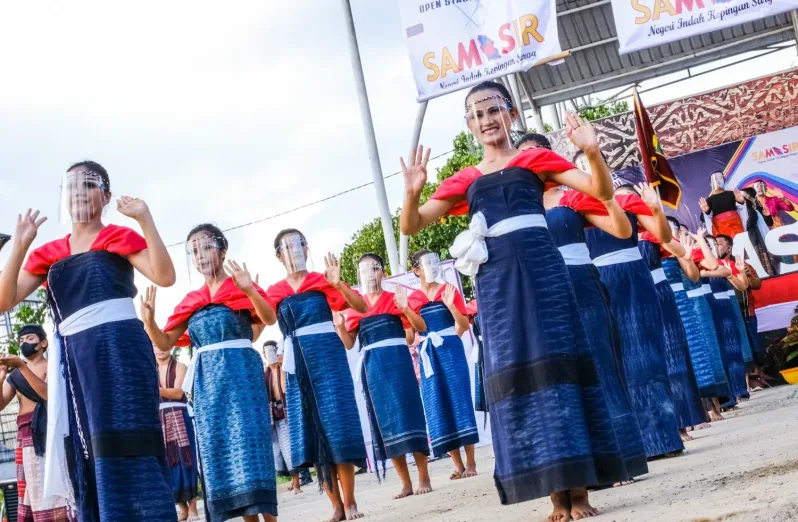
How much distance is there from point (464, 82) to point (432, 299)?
268 cm

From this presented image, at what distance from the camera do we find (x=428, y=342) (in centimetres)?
1056

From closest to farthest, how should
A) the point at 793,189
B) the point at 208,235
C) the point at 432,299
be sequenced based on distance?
the point at 208,235, the point at 432,299, the point at 793,189

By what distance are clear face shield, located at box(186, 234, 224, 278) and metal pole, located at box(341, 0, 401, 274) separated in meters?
8.33

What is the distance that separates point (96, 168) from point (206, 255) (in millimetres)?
1844

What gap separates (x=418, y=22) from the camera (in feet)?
39.4

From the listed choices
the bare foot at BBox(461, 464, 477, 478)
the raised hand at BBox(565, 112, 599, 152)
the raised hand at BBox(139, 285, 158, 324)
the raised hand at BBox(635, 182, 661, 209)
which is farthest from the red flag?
the raised hand at BBox(565, 112, 599, 152)

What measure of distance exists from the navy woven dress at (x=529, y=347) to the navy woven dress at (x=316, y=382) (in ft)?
9.72

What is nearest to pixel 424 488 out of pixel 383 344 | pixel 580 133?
pixel 383 344

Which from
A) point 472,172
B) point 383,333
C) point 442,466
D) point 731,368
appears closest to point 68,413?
point 472,172

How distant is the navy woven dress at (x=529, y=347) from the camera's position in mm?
4645

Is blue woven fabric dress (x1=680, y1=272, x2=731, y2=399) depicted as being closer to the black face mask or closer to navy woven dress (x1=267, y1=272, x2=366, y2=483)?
navy woven dress (x1=267, y1=272, x2=366, y2=483)

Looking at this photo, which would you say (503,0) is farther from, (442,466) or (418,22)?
(442,466)

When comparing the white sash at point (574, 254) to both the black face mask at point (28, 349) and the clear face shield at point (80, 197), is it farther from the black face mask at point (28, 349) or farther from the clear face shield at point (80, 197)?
the black face mask at point (28, 349)

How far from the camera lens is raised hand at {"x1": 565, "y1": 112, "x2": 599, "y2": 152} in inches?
187
